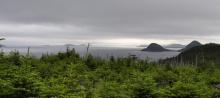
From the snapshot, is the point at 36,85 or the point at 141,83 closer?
the point at 36,85

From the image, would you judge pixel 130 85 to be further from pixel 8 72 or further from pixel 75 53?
pixel 75 53

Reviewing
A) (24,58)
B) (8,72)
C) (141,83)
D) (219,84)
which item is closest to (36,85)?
(8,72)

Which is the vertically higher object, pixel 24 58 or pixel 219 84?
pixel 24 58

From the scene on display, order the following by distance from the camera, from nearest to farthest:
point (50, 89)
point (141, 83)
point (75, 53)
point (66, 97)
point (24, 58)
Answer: point (66, 97) < point (50, 89) < point (141, 83) < point (24, 58) < point (75, 53)

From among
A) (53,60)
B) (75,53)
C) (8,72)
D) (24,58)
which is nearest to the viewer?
(8,72)

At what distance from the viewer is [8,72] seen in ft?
50.2

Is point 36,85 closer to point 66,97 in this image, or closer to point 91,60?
point 66,97

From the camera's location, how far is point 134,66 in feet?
118

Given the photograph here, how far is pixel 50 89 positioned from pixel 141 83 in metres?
4.48

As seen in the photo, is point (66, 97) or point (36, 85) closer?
point (66, 97)

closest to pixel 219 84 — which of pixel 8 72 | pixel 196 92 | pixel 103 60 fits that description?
pixel 103 60

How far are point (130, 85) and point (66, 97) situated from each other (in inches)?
201

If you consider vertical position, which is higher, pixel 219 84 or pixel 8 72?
pixel 8 72

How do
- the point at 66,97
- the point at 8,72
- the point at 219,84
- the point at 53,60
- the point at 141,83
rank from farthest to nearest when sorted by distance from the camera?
the point at 53,60 → the point at 219,84 → the point at 141,83 → the point at 8,72 → the point at 66,97
